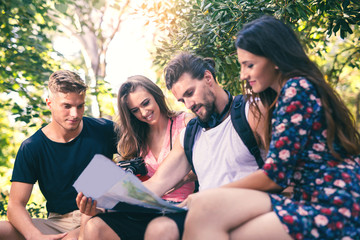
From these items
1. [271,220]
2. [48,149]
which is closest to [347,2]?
[271,220]

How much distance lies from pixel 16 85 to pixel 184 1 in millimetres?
3007

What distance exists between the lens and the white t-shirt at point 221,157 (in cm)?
238

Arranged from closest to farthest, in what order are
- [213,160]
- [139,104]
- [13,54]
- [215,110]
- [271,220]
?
[271,220] → [213,160] → [215,110] → [139,104] → [13,54]

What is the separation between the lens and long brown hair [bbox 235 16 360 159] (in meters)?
1.81

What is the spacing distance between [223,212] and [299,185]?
0.40 metres

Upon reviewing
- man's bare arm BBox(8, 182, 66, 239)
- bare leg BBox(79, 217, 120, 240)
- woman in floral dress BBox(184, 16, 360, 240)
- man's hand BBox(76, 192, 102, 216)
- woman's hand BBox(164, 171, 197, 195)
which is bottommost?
man's bare arm BBox(8, 182, 66, 239)

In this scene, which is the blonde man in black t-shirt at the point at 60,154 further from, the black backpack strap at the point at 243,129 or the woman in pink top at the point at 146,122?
the black backpack strap at the point at 243,129

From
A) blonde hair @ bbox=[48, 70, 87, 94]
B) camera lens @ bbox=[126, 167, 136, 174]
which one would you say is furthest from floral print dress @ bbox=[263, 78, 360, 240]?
blonde hair @ bbox=[48, 70, 87, 94]

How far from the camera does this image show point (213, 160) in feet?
8.18

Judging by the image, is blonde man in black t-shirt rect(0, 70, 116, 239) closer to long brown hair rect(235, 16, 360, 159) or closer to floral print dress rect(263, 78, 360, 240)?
long brown hair rect(235, 16, 360, 159)

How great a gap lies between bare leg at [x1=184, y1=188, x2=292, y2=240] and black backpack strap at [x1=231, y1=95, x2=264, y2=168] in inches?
21.0

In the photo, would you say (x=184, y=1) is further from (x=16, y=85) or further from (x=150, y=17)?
(x=16, y=85)

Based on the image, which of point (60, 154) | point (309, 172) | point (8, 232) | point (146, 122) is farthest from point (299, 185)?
point (8, 232)

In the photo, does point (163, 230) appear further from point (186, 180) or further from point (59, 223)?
point (59, 223)
